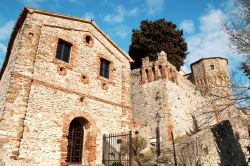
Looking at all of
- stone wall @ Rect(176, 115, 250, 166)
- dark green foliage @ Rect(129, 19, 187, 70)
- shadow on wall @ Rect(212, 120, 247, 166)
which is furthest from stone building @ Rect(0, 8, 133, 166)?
dark green foliage @ Rect(129, 19, 187, 70)

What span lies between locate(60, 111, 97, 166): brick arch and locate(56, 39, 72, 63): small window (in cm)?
297

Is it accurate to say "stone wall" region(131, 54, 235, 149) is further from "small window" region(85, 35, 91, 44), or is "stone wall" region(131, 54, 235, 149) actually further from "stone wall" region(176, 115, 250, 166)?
"small window" region(85, 35, 91, 44)

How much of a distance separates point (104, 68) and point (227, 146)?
27.9ft

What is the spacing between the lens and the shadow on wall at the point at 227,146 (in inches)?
486

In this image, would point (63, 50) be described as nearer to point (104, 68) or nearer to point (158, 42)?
point (104, 68)

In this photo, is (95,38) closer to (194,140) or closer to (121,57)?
(121,57)

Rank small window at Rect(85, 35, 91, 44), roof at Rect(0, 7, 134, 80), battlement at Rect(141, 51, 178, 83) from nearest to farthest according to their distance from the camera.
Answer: roof at Rect(0, 7, 134, 80)
small window at Rect(85, 35, 91, 44)
battlement at Rect(141, 51, 178, 83)

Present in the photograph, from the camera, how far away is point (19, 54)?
32.9 feet

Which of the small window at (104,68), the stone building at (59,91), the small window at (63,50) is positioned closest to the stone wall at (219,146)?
the stone building at (59,91)

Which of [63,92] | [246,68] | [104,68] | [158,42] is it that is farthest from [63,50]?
[158,42]

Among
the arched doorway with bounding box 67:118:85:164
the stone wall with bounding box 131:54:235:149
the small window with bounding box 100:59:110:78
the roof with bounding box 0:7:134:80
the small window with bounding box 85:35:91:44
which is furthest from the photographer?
the stone wall with bounding box 131:54:235:149

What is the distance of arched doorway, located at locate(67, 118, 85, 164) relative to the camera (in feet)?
35.9

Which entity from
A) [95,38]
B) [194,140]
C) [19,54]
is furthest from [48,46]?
[194,140]

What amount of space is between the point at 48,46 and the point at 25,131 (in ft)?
14.4
